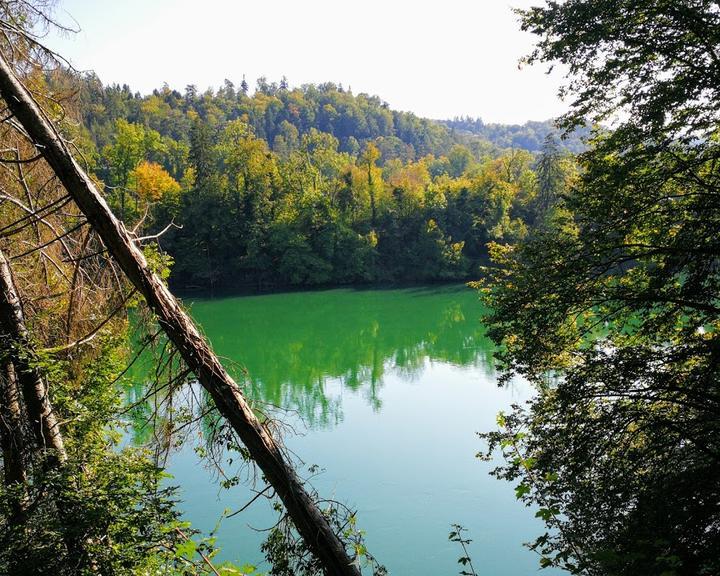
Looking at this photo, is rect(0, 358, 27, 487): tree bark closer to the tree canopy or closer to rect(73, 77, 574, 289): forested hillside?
the tree canopy

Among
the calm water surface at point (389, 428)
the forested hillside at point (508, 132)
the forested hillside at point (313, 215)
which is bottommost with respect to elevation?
the calm water surface at point (389, 428)

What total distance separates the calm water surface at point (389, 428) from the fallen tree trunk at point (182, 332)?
310 mm

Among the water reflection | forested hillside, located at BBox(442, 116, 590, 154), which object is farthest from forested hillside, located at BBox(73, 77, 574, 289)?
forested hillside, located at BBox(442, 116, 590, 154)

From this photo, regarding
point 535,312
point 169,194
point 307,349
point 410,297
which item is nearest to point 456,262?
point 410,297

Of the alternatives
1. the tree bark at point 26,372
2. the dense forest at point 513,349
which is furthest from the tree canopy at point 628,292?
the tree bark at point 26,372

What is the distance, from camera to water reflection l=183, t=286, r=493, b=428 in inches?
650

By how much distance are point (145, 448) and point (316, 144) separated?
47093mm

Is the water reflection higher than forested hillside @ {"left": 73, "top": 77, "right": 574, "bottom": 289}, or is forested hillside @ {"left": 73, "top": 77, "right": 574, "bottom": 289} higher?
forested hillside @ {"left": 73, "top": 77, "right": 574, "bottom": 289}

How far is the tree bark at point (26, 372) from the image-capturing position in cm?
338

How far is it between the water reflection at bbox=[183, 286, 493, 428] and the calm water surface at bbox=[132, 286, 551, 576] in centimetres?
8

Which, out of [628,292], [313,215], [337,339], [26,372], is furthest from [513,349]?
[313,215]

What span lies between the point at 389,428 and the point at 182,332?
10.4m

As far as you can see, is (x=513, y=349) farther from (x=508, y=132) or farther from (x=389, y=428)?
(x=508, y=132)

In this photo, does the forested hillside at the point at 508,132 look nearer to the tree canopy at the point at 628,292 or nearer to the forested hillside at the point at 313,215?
the forested hillside at the point at 313,215
